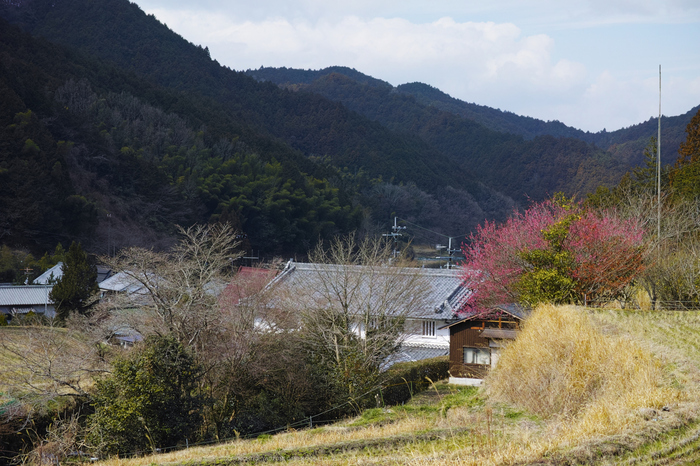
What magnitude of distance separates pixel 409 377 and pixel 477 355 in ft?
7.12

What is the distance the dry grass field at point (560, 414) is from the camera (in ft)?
17.2

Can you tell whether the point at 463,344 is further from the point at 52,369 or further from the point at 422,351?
the point at 52,369

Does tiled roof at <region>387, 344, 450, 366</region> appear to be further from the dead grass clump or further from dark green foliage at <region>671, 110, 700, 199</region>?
dark green foliage at <region>671, 110, 700, 199</region>

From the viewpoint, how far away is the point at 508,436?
22.0 ft

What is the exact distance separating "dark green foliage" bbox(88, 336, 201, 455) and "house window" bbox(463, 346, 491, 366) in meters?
8.64

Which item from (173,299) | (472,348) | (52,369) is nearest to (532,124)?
(472,348)

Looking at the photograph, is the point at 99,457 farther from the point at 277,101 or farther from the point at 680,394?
the point at 277,101

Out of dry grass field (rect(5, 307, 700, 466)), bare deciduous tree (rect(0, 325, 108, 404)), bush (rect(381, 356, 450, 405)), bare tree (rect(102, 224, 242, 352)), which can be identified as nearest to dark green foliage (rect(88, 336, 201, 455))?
dry grass field (rect(5, 307, 700, 466))

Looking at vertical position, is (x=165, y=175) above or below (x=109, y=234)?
above

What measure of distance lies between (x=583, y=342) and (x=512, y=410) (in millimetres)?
1533

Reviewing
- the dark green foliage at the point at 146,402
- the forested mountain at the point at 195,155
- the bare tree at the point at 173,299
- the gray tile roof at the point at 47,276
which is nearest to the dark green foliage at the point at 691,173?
the forested mountain at the point at 195,155

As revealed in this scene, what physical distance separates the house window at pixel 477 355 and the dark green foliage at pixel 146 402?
28.4 feet

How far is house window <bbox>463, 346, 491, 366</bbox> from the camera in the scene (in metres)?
16.9

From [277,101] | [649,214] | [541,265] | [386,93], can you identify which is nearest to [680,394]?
[541,265]
